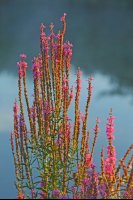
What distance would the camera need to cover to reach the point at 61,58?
630cm

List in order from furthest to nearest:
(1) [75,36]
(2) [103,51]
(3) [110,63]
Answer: (1) [75,36] → (2) [103,51] → (3) [110,63]

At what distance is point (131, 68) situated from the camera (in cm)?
3142

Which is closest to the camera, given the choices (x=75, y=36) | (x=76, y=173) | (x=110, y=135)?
(x=110, y=135)

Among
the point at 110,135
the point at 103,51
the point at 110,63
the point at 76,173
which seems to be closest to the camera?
the point at 110,135

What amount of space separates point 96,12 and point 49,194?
37526mm

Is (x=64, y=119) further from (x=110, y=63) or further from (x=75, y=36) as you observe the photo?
(x=75, y=36)

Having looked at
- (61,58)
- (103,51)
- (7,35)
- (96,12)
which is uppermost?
(96,12)

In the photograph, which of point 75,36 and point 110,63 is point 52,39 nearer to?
point 110,63

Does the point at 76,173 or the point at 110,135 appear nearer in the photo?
the point at 110,135

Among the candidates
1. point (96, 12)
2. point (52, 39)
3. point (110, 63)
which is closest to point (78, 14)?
point (96, 12)

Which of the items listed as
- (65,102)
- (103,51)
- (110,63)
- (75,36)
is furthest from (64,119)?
(75,36)

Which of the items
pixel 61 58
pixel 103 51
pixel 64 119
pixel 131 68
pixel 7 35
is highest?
pixel 7 35

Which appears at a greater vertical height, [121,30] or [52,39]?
[121,30]

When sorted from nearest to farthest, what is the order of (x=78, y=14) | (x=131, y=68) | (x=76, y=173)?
1. (x=76, y=173)
2. (x=131, y=68)
3. (x=78, y=14)
